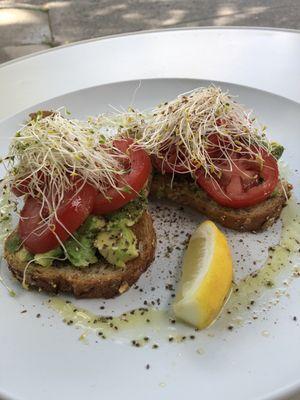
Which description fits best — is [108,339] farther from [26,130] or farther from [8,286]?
[26,130]

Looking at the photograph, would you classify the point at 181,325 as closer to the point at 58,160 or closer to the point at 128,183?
the point at 128,183

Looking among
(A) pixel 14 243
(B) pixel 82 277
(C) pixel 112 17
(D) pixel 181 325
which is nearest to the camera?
(D) pixel 181 325

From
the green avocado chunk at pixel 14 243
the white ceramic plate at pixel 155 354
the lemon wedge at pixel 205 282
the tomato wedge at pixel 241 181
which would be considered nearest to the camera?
the white ceramic plate at pixel 155 354

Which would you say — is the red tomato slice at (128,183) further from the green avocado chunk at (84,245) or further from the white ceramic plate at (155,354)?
the white ceramic plate at (155,354)

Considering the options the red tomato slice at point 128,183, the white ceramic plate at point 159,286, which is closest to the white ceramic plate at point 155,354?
the white ceramic plate at point 159,286

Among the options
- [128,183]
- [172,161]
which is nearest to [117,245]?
[128,183]

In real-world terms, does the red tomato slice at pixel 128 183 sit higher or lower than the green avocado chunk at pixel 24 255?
higher
